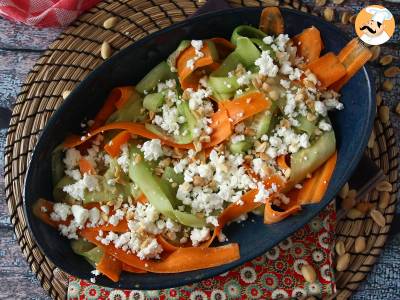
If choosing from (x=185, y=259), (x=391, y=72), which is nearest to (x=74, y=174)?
(x=185, y=259)

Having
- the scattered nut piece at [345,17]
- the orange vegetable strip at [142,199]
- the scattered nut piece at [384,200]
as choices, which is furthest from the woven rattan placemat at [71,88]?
the orange vegetable strip at [142,199]

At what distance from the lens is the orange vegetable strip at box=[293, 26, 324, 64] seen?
5.05 ft

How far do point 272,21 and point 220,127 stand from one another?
1.00 ft

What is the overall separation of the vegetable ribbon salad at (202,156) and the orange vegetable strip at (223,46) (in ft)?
0.08

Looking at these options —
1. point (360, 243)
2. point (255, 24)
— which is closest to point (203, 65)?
point (255, 24)

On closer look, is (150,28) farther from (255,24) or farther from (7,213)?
(7,213)

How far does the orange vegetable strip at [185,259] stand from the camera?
149cm

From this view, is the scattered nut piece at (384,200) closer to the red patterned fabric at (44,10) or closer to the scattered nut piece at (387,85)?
the scattered nut piece at (387,85)

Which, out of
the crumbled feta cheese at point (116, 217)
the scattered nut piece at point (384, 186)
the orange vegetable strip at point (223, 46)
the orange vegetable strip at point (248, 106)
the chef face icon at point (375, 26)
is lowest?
the scattered nut piece at point (384, 186)

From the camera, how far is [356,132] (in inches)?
59.6

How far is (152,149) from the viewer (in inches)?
59.4

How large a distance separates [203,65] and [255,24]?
18 cm

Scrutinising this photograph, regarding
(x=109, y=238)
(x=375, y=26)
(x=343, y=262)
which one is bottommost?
(x=343, y=262)

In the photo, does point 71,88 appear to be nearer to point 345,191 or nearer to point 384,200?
point 345,191
